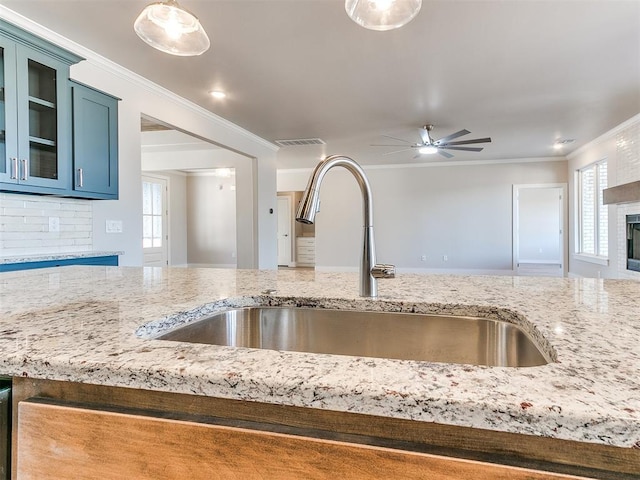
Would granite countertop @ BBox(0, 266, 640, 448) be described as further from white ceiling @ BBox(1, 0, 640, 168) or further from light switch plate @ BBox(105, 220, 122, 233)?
light switch plate @ BBox(105, 220, 122, 233)

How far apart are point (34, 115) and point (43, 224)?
2.67ft

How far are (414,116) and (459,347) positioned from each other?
4461 millimetres

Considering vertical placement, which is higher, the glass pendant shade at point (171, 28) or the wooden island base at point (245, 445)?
the glass pendant shade at point (171, 28)

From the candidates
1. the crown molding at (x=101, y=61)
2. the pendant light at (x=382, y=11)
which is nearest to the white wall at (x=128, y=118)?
the crown molding at (x=101, y=61)

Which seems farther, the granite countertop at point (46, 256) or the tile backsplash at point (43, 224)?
the tile backsplash at point (43, 224)

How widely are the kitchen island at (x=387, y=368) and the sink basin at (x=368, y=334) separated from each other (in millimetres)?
29

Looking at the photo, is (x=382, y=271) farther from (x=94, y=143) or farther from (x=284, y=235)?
(x=284, y=235)

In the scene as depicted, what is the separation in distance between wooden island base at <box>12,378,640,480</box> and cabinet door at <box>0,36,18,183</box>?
101 inches

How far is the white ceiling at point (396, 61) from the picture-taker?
8.39ft

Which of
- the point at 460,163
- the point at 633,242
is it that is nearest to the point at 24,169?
the point at 633,242

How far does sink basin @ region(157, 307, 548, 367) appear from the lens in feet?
2.96

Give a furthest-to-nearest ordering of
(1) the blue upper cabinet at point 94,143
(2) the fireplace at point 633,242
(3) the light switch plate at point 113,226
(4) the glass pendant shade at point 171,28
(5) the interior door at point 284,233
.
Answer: (5) the interior door at point 284,233 → (2) the fireplace at point 633,242 → (3) the light switch plate at point 113,226 → (1) the blue upper cabinet at point 94,143 → (4) the glass pendant shade at point 171,28

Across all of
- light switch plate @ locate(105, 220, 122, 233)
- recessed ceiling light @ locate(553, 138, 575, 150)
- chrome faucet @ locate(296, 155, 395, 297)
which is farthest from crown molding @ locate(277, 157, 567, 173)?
chrome faucet @ locate(296, 155, 395, 297)

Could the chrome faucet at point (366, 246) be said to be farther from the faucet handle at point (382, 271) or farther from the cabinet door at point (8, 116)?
the cabinet door at point (8, 116)
